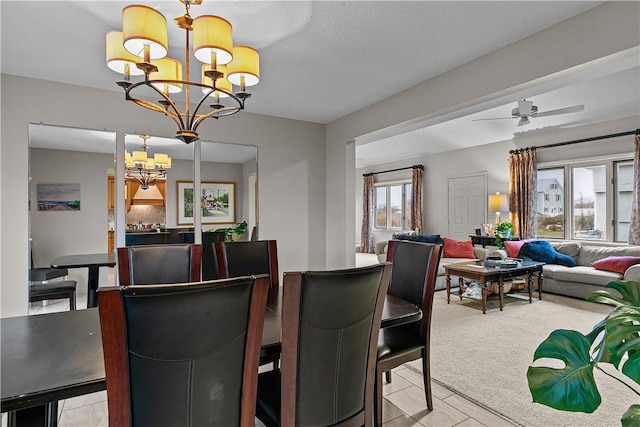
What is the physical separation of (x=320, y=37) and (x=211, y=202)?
7.66ft

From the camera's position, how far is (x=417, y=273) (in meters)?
2.15

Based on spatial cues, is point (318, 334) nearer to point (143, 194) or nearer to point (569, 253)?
point (143, 194)

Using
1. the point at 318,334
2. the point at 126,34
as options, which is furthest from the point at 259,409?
the point at 126,34

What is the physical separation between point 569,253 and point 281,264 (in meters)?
4.43

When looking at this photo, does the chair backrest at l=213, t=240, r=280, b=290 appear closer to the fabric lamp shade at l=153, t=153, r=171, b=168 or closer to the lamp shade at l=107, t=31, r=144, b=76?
the lamp shade at l=107, t=31, r=144, b=76

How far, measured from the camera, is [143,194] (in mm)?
3674

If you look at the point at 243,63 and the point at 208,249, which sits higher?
the point at 243,63

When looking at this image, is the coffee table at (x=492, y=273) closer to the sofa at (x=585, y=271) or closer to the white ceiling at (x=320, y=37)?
the sofa at (x=585, y=271)

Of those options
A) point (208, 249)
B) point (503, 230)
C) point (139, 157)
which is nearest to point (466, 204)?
point (503, 230)

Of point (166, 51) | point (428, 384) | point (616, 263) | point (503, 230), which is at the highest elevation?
point (166, 51)

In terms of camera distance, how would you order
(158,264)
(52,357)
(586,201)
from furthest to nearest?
(586,201) → (158,264) → (52,357)

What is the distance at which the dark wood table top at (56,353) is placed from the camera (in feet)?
3.17

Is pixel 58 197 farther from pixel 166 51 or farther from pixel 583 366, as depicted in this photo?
pixel 583 366

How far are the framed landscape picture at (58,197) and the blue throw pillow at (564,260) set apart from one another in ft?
20.5
